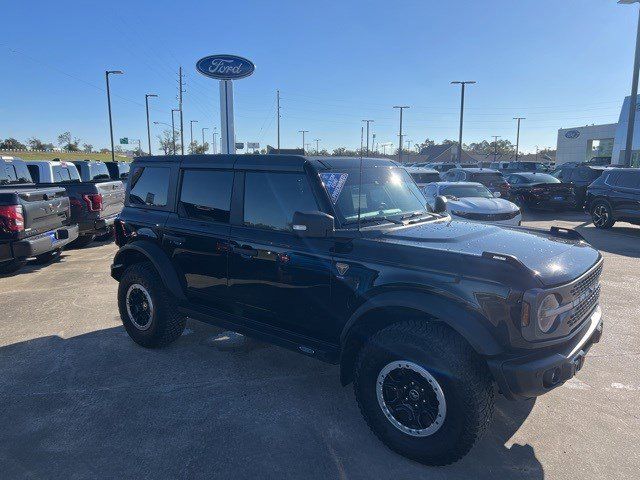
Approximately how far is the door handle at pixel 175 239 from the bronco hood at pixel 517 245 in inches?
81.9

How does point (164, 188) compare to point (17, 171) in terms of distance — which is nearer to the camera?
point (164, 188)

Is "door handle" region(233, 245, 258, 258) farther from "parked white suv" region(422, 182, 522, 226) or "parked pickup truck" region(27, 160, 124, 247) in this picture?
"parked pickup truck" region(27, 160, 124, 247)

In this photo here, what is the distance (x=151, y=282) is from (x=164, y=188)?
3.21 feet

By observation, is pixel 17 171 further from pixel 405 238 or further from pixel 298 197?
pixel 405 238

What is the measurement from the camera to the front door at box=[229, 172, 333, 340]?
3367 mm

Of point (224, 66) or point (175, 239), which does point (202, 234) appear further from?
point (224, 66)

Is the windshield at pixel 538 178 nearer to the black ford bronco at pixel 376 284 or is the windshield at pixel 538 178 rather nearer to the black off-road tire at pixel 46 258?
the black ford bronco at pixel 376 284

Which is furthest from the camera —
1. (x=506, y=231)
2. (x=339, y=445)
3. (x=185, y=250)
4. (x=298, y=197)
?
(x=185, y=250)

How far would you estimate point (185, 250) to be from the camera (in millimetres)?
4328

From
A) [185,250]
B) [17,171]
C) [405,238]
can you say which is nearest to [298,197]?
[405,238]

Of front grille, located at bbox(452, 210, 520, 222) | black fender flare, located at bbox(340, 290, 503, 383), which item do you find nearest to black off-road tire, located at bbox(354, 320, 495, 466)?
black fender flare, located at bbox(340, 290, 503, 383)

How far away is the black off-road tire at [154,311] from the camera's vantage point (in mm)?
4574

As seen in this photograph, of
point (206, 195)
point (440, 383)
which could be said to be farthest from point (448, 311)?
point (206, 195)

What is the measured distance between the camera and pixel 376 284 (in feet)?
9.95
